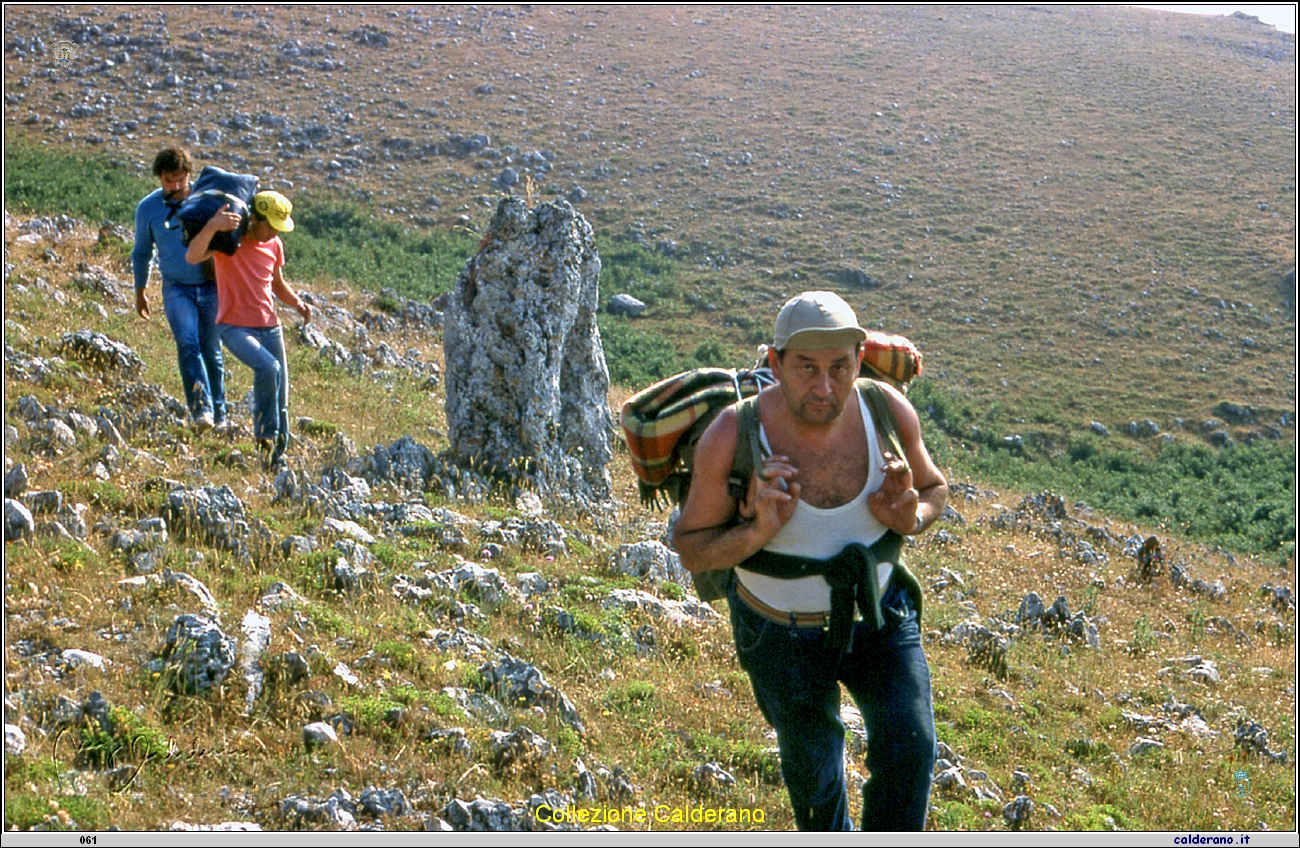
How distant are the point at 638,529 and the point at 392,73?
33.0m

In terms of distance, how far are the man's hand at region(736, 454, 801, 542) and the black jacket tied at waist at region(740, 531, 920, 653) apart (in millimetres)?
153

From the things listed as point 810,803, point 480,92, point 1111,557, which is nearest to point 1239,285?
point 1111,557

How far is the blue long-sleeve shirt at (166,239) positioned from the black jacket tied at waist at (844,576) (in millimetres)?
6172

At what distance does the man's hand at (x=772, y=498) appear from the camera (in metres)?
3.73

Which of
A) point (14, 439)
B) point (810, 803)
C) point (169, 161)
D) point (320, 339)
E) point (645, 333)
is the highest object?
point (169, 161)

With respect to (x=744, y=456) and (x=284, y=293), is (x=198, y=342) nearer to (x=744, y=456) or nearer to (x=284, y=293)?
(x=284, y=293)

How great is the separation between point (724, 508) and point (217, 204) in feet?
19.2

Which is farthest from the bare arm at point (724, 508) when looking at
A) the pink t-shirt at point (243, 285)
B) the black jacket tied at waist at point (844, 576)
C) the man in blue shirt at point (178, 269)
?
the man in blue shirt at point (178, 269)

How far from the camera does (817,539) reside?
154 inches

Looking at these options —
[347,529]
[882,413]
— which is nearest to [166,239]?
[347,529]

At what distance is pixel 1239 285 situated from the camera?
99.1 ft

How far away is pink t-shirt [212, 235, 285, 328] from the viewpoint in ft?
27.2

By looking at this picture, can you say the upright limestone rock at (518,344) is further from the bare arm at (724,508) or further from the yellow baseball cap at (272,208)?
the bare arm at (724,508)

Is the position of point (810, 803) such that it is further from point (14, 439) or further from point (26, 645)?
point (14, 439)
